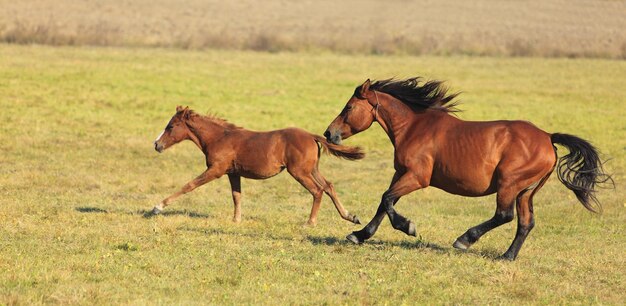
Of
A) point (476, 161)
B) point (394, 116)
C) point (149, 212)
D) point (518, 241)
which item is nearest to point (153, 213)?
point (149, 212)

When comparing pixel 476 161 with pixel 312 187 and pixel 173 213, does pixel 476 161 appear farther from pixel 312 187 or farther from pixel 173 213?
pixel 173 213

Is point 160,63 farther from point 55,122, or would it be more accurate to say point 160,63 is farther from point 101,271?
point 101,271

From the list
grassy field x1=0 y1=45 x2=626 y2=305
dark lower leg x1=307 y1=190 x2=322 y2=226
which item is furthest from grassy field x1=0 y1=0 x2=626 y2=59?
dark lower leg x1=307 y1=190 x2=322 y2=226

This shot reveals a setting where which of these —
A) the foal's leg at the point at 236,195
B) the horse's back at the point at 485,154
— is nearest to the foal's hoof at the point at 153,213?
the foal's leg at the point at 236,195

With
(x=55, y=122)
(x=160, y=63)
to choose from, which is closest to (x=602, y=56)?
(x=160, y=63)

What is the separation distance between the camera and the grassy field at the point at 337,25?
49781 millimetres

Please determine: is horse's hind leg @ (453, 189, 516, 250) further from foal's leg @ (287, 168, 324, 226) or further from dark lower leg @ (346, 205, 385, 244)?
foal's leg @ (287, 168, 324, 226)

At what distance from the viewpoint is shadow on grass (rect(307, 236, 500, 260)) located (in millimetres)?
12125

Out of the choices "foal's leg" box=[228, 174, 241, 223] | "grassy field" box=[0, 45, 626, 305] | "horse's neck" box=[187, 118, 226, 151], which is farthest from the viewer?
"horse's neck" box=[187, 118, 226, 151]

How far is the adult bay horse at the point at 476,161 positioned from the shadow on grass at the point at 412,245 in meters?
0.26

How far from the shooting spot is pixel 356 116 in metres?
12.6

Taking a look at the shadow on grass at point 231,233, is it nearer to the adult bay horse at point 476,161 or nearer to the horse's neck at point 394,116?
the adult bay horse at point 476,161

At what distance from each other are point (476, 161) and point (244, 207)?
6.41 m

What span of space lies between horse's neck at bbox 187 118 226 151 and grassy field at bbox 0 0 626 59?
30.8 metres
